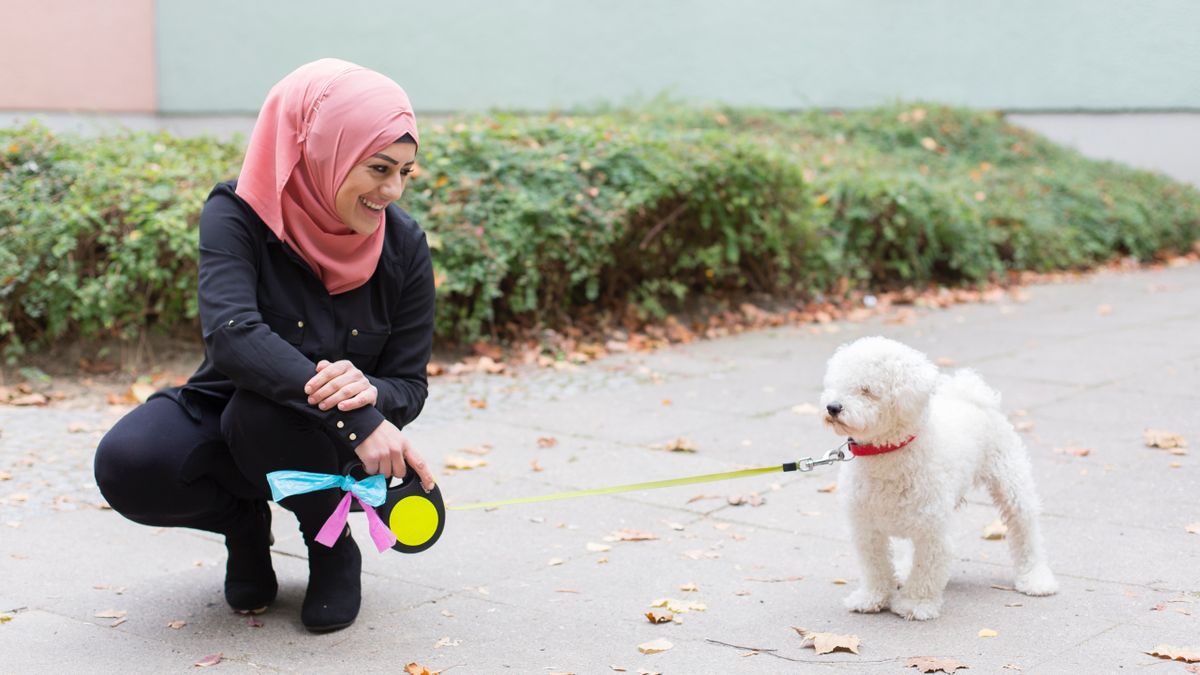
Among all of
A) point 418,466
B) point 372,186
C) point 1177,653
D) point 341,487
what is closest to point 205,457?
point 341,487

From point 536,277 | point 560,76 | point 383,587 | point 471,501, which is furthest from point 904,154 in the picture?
point 383,587

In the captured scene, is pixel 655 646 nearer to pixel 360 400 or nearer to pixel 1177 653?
pixel 360 400

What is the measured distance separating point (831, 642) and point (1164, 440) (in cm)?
287

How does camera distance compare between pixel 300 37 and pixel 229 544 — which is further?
pixel 300 37

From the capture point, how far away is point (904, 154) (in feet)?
44.2

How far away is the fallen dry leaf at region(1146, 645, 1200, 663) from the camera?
3.15 metres

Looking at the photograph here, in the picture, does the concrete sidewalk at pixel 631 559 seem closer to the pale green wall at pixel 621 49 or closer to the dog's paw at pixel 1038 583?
the dog's paw at pixel 1038 583

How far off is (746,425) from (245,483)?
3.03m

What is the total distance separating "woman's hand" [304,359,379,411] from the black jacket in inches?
1.1

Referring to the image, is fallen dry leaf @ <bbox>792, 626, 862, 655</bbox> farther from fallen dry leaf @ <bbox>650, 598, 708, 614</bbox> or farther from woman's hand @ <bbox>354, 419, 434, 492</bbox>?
woman's hand @ <bbox>354, 419, 434, 492</bbox>

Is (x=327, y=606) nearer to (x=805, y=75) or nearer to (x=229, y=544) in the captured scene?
(x=229, y=544)

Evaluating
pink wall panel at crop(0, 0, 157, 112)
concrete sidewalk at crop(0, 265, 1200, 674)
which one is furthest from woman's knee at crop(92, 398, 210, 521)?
pink wall panel at crop(0, 0, 157, 112)

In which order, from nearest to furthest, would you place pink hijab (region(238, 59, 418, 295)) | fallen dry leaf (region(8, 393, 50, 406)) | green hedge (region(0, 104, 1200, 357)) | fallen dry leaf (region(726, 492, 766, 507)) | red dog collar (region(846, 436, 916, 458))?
pink hijab (region(238, 59, 418, 295))
red dog collar (region(846, 436, 916, 458))
fallen dry leaf (region(726, 492, 766, 507))
fallen dry leaf (region(8, 393, 50, 406))
green hedge (region(0, 104, 1200, 357))

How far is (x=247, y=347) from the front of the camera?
10.3 feet
